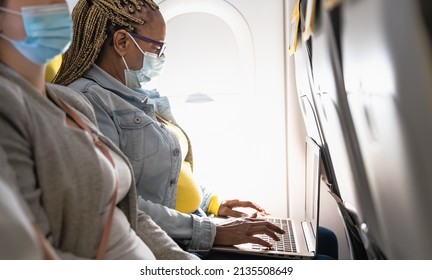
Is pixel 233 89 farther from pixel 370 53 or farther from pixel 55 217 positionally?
pixel 55 217

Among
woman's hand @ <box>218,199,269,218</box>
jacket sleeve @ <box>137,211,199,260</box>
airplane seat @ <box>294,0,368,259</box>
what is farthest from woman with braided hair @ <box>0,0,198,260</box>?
woman's hand @ <box>218,199,269,218</box>

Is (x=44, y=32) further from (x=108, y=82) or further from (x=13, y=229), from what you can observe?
(x=108, y=82)

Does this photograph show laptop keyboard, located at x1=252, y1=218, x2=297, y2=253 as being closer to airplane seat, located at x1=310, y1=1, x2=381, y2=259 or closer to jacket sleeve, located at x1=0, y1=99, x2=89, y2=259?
airplane seat, located at x1=310, y1=1, x2=381, y2=259

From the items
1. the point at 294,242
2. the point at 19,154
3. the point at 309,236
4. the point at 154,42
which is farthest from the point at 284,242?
the point at 19,154

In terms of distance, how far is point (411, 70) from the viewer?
596mm

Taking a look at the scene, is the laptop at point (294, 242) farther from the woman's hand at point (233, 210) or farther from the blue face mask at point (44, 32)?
the blue face mask at point (44, 32)

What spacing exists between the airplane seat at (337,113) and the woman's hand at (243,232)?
257 mm

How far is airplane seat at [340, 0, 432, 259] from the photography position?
A: 0.59 m

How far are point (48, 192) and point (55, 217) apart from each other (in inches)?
1.6

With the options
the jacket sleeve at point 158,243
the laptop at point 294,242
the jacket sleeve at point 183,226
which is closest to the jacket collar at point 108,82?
the jacket sleeve at point 183,226

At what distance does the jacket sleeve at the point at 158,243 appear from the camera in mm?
938

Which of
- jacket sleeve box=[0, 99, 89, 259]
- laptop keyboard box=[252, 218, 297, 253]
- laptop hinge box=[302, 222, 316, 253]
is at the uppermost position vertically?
jacket sleeve box=[0, 99, 89, 259]

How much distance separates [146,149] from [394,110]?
0.74 metres
